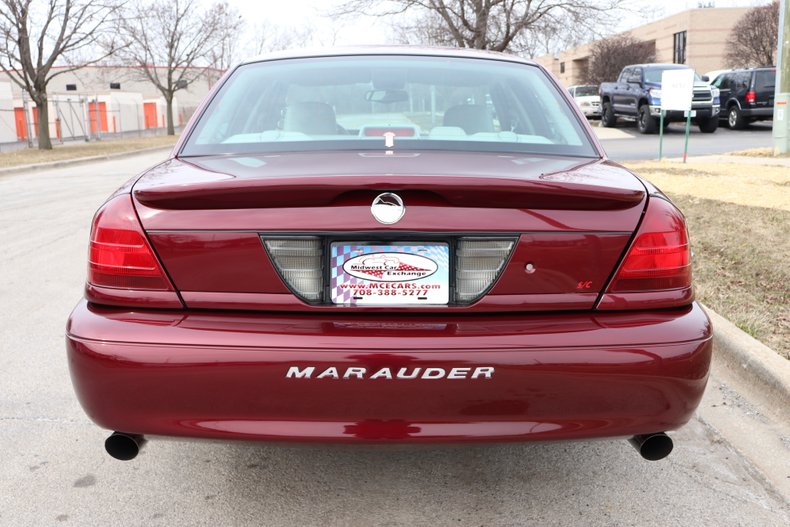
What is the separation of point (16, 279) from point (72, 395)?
9.91ft

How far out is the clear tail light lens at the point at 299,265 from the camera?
2293 millimetres

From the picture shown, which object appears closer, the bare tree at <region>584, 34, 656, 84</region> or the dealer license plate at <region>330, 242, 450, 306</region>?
the dealer license plate at <region>330, 242, 450, 306</region>

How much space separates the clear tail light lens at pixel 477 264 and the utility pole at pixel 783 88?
613 inches

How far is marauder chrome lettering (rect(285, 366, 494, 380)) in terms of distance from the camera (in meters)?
2.21

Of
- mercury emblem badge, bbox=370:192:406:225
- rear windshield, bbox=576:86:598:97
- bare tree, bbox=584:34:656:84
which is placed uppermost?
bare tree, bbox=584:34:656:84

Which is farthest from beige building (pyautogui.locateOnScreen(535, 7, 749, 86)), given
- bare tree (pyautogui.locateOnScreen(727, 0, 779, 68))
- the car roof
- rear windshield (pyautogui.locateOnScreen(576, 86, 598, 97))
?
the car roof

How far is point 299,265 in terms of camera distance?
2.30m

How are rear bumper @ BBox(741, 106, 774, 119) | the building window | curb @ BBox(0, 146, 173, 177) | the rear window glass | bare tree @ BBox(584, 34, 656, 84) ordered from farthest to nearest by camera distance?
1. the building window
2. bare tree @ BBox(584, 34, 656, 84)
3. rear bumper @ BBox(741, 106, 774, 119)
4. the rear window glass
5. curb @ BBox(0, 146, 173, 177)

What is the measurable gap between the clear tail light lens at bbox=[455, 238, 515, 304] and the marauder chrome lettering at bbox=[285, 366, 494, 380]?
21 cm

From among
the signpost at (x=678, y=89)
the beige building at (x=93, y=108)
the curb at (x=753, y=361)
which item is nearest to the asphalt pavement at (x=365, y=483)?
the curb at (x=753, y=361)

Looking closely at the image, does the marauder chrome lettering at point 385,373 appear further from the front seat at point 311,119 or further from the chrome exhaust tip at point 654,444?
the front seat at point 311,119

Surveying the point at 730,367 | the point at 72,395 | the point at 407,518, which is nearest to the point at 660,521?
the point at 407,518

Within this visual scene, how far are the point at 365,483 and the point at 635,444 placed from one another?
3.25ft

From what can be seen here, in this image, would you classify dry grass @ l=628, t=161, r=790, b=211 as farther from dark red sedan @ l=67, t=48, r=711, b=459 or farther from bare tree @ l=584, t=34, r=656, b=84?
bare tree @ l=584, t=34, r=656, b=84
